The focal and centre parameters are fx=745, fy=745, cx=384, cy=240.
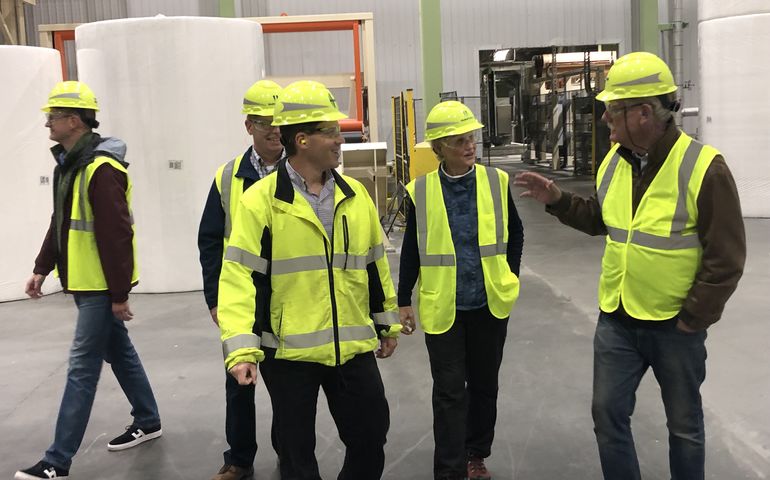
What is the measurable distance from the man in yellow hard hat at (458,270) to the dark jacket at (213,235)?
2.40 feet

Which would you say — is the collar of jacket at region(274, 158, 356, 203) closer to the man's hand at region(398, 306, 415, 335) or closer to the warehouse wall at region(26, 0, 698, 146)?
the man's hand at region(398, 306, 415, 335)

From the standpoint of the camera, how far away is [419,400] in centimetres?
→ 453

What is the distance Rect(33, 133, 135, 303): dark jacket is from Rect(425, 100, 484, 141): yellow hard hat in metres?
1.50

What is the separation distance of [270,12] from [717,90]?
1099 cm

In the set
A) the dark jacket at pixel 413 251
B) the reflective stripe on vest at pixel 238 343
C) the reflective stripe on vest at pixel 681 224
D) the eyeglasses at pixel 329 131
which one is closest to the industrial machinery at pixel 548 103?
the dark jacket at pixel 413 251

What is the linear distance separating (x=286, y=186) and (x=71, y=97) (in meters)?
1.63

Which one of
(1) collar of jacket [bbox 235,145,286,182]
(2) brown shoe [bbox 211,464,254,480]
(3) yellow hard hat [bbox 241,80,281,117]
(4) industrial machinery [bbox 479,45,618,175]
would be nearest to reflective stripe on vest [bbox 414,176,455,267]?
(1) collar of jacket [bbox 235,145,286,182]

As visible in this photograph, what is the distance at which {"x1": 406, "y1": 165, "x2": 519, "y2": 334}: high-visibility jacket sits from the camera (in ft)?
10.4

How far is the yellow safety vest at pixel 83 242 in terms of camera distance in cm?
351

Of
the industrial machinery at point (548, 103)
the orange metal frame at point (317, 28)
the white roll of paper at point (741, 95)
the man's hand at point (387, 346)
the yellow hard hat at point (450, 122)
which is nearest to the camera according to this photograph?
the man's hand at point (387, 346)

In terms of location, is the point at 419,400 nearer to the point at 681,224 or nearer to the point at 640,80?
the point at 681,224

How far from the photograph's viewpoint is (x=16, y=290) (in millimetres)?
7789

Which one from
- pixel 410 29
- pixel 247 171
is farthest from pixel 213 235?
pixel 410 29

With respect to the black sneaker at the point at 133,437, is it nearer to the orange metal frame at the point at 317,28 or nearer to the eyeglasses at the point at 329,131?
the eyeglasses at the point at 329,131
